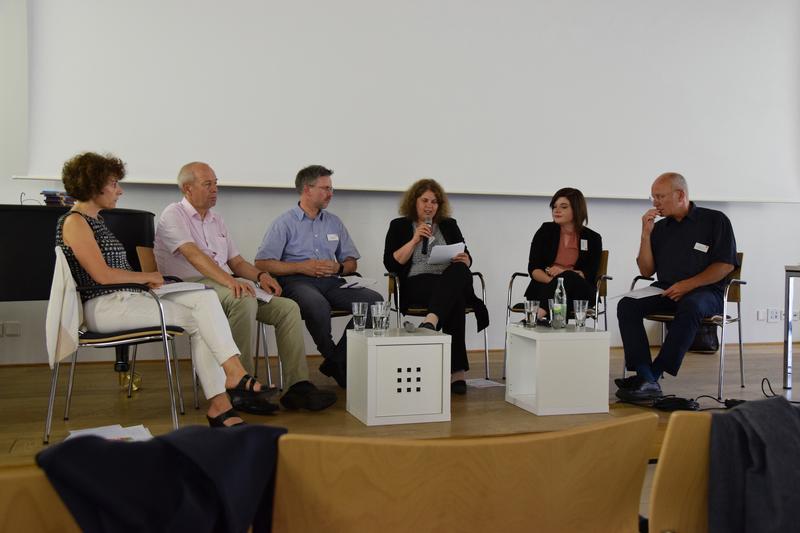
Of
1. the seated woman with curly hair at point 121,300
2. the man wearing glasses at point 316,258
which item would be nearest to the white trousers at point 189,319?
the seated woman with curly hair at point 121,300

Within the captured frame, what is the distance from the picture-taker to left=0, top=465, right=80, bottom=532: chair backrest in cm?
72

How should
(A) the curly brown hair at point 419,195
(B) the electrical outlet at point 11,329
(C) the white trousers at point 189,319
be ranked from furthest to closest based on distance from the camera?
(B) the electrical outlet at point 11,329 → (A) the curly brown hair at point 419,195 → (C) the white trousers at point 189,319

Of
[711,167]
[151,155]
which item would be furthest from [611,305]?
[151,155]

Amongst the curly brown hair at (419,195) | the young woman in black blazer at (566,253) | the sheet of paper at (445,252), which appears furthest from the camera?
the curly brown hair at (419,195)

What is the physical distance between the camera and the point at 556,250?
14.7 ft

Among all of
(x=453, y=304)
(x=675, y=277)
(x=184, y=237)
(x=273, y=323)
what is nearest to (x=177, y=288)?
(x=184, y=237)

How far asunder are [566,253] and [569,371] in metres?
1.12

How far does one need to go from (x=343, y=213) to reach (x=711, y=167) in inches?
116

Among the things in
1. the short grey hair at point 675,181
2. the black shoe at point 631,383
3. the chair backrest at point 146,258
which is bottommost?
the black shoe at point 631,383

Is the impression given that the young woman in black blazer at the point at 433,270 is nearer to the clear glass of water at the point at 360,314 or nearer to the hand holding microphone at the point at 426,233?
the hand holding microphone at the point at 426,233

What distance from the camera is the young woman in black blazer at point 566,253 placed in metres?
4.32

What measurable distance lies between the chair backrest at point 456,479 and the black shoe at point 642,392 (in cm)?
299

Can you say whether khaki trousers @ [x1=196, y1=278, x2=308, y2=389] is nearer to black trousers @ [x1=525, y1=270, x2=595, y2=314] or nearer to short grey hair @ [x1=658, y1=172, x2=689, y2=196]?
black trousers @ [x1=525, y1=270, x2=595, y2=314]

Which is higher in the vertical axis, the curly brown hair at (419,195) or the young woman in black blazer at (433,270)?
the curly brown hair at (419,195)
